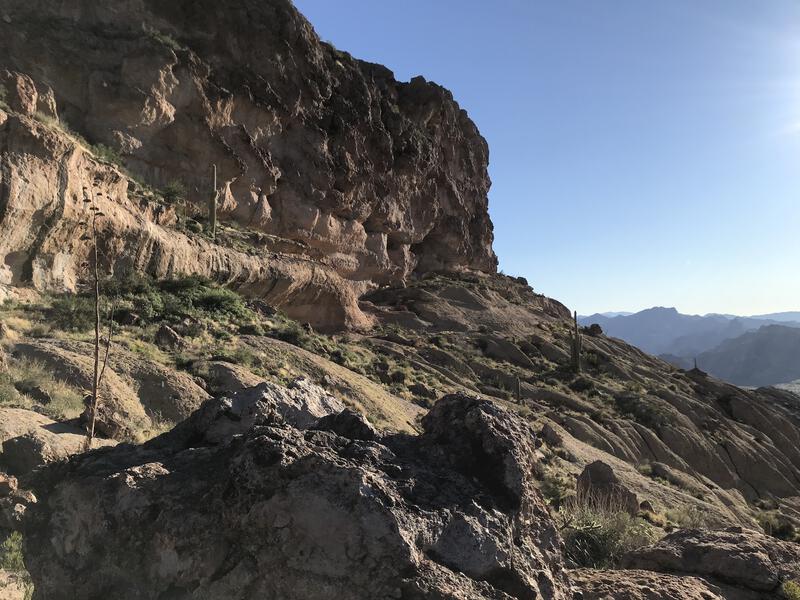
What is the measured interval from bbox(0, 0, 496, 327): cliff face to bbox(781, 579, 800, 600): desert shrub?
17369 mm

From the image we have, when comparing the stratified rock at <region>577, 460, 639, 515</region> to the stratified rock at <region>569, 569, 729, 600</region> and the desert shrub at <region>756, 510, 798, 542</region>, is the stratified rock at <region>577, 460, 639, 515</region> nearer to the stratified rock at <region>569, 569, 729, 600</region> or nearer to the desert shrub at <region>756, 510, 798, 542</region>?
the desert shrub at <region>756, 510, 798, 542</region>

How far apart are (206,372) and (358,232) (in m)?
31.6

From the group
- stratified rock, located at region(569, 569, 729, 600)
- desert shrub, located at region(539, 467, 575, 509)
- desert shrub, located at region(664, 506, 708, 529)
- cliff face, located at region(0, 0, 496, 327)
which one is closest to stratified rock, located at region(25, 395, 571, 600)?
stratified rock, located at region(569, 569, 729, 600)

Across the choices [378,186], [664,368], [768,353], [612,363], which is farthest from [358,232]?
[768,353]

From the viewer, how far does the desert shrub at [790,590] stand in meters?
4.33

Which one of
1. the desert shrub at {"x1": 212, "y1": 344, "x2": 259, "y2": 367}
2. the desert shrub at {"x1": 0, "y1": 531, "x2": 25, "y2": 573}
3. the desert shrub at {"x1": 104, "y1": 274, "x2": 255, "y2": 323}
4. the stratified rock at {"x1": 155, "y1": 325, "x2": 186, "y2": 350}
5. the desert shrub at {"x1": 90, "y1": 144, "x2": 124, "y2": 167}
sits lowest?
the desert shrub at {"x1": 0, "y1": 531, "x2": 25, "y2": 573}

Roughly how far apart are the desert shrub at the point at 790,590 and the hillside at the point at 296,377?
0.12m

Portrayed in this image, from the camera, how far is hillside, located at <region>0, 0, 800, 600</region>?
112 inches

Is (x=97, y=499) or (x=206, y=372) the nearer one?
(x=97, y=499)

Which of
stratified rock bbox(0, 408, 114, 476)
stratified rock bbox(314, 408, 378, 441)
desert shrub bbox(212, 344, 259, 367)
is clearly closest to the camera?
stratified rock bbox(314, 408, 378, 441)

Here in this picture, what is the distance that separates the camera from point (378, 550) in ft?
8.53

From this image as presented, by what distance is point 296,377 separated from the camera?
5852mm

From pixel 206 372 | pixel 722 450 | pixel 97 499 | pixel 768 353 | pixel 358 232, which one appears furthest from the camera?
pixel 768 353

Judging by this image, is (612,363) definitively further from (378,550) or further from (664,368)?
(378,550)
